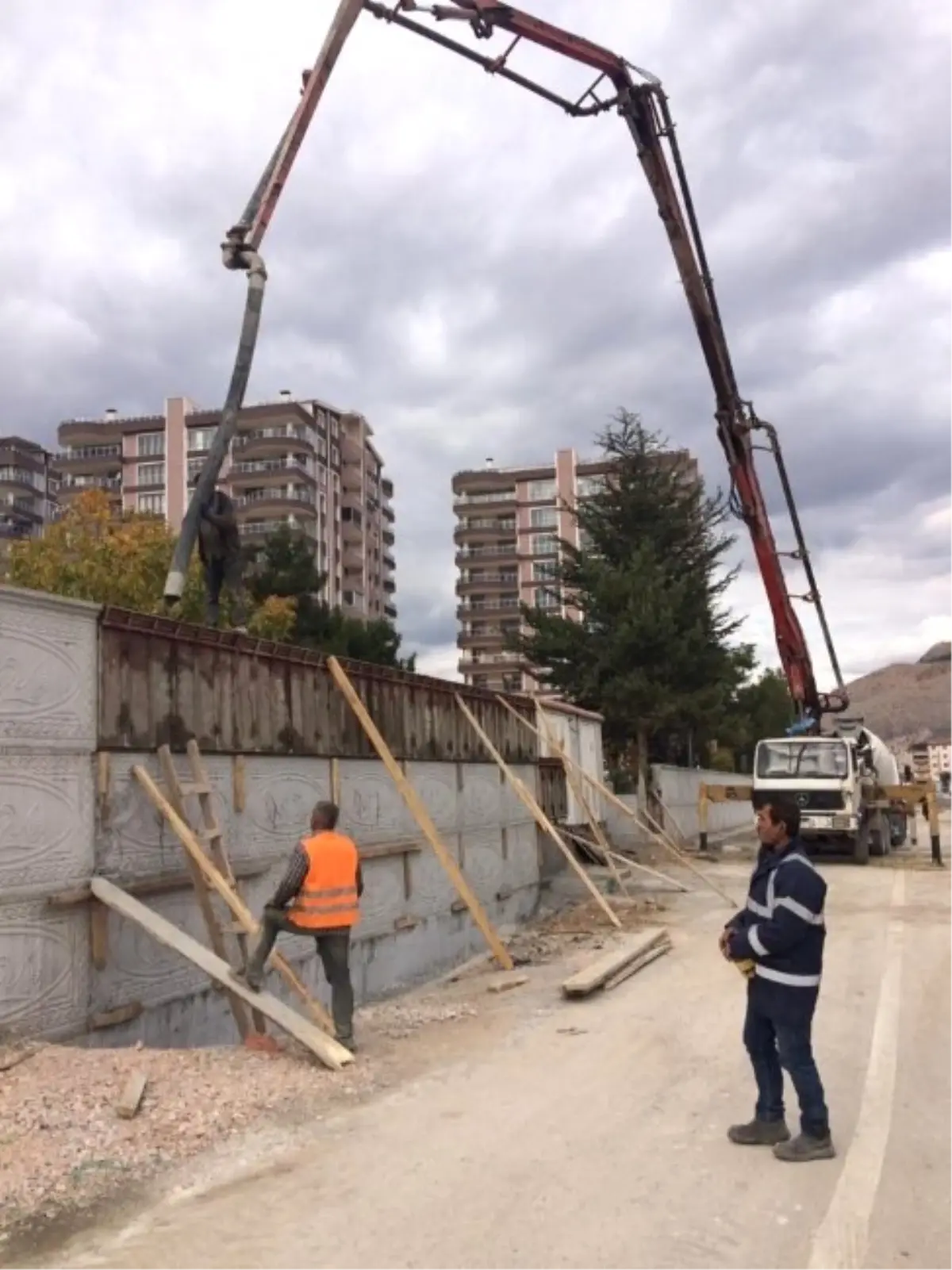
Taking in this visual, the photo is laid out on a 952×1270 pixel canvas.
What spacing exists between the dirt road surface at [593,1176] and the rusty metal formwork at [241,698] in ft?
10.4

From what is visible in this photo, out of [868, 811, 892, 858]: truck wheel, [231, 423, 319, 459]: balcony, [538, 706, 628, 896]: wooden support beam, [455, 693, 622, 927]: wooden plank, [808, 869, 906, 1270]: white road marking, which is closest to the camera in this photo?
[808, 869, 906, 1270]: white road marking

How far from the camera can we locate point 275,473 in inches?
3132

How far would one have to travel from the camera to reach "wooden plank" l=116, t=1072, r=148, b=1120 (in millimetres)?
5531

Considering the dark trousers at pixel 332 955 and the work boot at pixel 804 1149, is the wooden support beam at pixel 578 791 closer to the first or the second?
the dark trousers at pixel 332 955

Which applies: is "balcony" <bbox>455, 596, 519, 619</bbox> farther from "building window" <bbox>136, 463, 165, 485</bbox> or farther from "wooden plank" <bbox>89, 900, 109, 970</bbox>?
"wooden plank" <bbox>89, 900, 109, 970</bbox>

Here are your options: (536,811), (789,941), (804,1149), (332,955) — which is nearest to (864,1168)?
(804,1149)

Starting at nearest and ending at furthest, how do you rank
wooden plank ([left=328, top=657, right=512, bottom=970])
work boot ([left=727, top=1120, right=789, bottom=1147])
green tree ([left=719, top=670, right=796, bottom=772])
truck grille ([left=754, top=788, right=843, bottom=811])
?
work boot ([left=727, top=1120, right=789, bottom=1147]) < wooden plank ([left=328, top=657, right=512, bottom=970]) < truck grille ([left=754, top=788, right=843, bottom=811]) < green tree ([left=719, top=670, right=796, bottom=772])

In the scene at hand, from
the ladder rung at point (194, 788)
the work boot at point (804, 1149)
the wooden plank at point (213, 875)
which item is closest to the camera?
the work boot at point (804, 1149)

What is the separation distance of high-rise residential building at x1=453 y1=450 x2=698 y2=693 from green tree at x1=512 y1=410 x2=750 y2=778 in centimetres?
6006

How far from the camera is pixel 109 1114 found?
553cm

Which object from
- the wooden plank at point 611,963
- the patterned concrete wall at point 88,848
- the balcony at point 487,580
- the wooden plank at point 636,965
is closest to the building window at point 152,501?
the balcony at point 487,580

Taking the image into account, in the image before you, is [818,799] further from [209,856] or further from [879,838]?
[209,856]

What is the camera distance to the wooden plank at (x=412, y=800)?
10.6 meters

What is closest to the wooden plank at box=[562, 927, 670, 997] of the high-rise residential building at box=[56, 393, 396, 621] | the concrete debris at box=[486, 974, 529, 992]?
the concrete debris at box=[486, 974, 529, 992]
